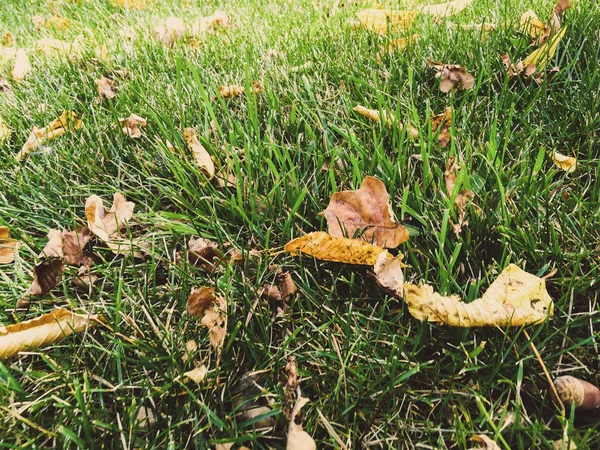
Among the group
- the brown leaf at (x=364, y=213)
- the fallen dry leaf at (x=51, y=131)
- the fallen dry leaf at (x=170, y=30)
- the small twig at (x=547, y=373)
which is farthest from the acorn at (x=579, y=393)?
the fallen dry leaf at (x=170, y=30)

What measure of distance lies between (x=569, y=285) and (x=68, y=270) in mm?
1217

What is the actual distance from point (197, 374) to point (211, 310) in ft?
0.52

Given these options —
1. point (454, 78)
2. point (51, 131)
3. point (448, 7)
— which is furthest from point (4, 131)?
point (448, 7)

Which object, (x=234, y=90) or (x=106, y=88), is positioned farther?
(x=106, y=88)

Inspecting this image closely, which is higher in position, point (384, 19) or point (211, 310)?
point (384, 19)

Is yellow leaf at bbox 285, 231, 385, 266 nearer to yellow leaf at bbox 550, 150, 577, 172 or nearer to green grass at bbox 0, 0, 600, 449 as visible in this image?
green grass at bbox 0, 0, 600, 449

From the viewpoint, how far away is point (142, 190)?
4.78 ft

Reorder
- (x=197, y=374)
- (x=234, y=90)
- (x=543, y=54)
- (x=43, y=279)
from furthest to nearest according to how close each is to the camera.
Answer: (x=234, y=90)
(x=543, y=54)
(x=43, y=279)
(x=197, y=374)

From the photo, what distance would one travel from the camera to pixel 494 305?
97 cm

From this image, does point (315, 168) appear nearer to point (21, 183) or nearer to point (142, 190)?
point (142, 190)

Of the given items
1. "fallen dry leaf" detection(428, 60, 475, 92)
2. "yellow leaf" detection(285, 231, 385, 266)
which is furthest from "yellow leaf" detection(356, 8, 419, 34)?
"yellow leaf" detection(285, 231, 385, 266)

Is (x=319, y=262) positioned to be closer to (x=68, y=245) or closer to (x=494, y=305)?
(x=494, y=305)

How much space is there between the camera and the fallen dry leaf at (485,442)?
80 centimetres

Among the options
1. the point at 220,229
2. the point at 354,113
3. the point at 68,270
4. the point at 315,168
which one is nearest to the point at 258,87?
the point at 354,113
